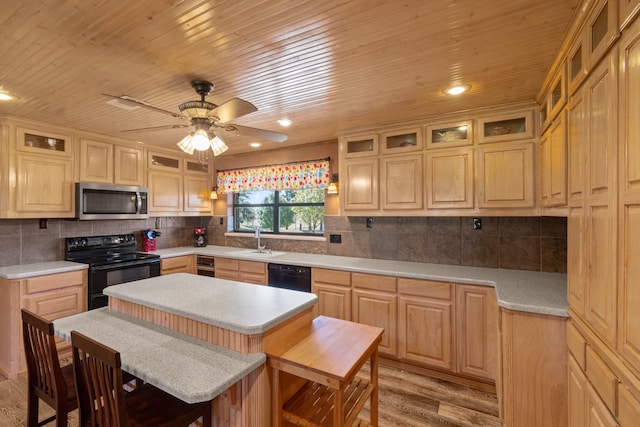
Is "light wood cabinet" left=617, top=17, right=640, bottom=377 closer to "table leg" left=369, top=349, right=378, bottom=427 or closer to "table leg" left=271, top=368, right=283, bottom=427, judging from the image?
"table leg" left=369, top=349, right=378, bottom=427

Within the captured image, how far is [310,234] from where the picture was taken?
3.99 m

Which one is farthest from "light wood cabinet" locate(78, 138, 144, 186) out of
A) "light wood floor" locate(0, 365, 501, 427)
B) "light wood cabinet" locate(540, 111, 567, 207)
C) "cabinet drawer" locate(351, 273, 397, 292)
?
"light wood cabinet" locate(540, 111, 567, 207)

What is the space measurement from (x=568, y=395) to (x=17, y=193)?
457 cm

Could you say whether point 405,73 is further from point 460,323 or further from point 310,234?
point 310,234

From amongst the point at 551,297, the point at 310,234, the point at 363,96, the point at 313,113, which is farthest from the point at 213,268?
the point at 551,297

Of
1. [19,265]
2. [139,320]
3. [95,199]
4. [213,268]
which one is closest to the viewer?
[139,320]

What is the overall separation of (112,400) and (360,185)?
8.53ft

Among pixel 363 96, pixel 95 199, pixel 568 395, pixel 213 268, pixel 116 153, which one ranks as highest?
pixel 363 96

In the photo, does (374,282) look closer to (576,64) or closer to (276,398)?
(276,398)

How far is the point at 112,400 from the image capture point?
3.92 feet

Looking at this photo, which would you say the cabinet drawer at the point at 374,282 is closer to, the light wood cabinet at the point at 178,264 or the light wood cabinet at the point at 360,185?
the light wood cabinet at the point at 360,185

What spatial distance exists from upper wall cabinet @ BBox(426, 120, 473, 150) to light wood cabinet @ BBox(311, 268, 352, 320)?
1.55m

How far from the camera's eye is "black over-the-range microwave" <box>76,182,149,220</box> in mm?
3156

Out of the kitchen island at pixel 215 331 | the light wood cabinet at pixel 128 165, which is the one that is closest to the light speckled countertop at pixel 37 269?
the light wood cabinet at pixel 128 165
